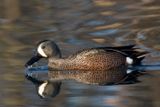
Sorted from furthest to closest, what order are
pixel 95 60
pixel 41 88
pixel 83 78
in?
pixel 95 60 → pixel 83 78 → pixel 41 88

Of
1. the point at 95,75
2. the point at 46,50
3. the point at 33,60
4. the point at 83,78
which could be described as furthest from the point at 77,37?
the point at 83,78

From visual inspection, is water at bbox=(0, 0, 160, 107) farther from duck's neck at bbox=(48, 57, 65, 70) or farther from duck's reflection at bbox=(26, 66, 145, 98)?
duck's neck at bbox=(48, 57, 65, 70)

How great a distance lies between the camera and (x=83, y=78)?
476 inches

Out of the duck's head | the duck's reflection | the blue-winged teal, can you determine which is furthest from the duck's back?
the duck's head

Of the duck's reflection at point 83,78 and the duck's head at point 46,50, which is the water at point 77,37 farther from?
the duck's head at point 46,50

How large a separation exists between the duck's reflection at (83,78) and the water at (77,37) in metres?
0.13

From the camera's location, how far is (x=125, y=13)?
17.7m

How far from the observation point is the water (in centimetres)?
1067

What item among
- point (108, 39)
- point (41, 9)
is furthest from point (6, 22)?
point (108, 39)

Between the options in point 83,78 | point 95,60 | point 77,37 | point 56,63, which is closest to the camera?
point 83,78

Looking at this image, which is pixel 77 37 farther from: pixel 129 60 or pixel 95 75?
pixel 95 75

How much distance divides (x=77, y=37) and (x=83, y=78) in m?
3.34

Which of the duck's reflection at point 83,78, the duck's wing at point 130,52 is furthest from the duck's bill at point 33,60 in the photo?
the duck's wing at point 130,52

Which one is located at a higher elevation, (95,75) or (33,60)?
(33,60)
